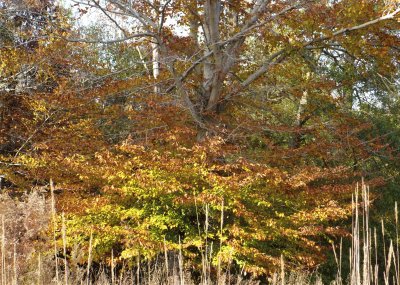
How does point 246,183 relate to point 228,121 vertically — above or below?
below

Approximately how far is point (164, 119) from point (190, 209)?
1899 mm

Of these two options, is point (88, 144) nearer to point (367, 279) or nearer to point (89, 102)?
point (89, 102)

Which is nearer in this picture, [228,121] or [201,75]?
[228,121]

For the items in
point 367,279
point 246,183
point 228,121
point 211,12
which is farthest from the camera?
point 228,121

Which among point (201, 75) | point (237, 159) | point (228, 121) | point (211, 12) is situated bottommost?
point (237, 159)

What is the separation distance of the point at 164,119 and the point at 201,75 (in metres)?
1.74

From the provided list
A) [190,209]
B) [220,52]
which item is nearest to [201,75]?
[220,52]

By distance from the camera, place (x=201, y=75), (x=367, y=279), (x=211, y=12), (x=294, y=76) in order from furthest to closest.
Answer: (x=294, y=76) → (x=201, y=75) → (x=211, y=12) → (x=367, y=279)

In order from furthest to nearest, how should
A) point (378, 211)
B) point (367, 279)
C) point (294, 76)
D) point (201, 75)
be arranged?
1. point (378, 211)
2. point (294, 76)
3. point (201, 75)
4. point (367, 279)

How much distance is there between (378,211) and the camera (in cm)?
1396

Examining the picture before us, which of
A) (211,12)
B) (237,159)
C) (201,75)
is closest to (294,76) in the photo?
(201,75)

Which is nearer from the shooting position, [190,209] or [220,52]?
[190,209]

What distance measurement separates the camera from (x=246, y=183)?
852cm

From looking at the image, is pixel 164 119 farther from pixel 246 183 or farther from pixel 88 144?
pixel 246 183
